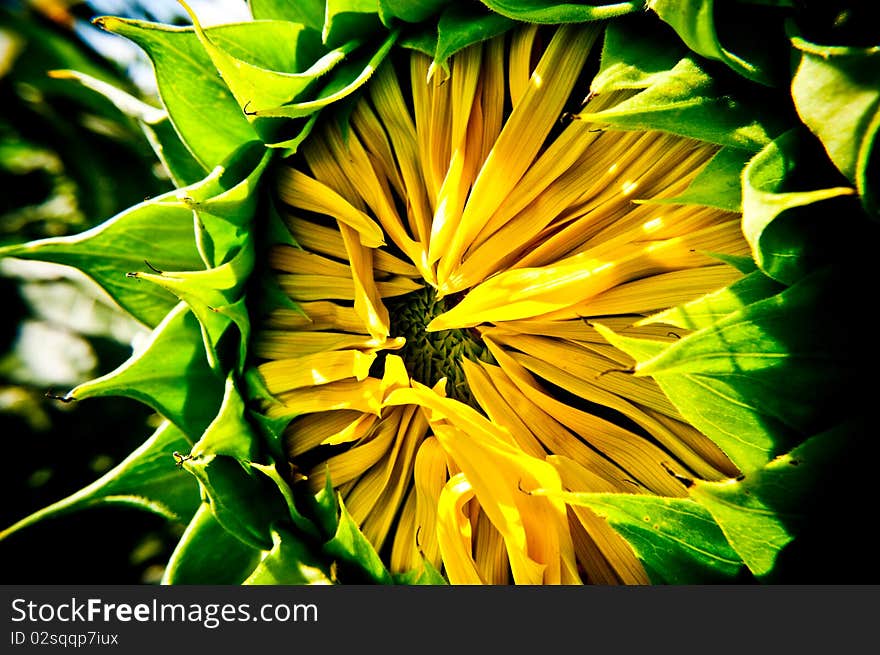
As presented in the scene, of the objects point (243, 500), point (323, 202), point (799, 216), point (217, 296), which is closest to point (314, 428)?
point (243, 500)

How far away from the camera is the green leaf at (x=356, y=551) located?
142 cm

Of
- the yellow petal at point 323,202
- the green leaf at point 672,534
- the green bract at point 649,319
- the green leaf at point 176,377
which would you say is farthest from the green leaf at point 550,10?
the green leaf at point 176,377

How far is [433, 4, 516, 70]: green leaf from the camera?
1.32m

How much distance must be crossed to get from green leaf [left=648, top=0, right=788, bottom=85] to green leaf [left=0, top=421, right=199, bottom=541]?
3.88 ft

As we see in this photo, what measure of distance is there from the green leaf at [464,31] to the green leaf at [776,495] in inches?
31.1

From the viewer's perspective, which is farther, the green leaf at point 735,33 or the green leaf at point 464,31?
the green leaf at point 464,31

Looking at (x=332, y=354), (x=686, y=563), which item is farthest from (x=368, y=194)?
(x=686, y=563)

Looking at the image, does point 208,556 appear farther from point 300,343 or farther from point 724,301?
point 724,301

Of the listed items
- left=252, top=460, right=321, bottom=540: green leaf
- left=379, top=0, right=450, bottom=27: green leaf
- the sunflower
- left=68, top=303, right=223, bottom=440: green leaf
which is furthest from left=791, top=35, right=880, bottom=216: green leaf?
left=68, top=303, right=223, bottom=440: green leaf

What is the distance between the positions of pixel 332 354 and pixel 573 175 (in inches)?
21.8

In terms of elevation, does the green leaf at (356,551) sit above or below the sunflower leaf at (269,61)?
below

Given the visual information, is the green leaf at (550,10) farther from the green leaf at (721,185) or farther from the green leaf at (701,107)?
the green leaf at (721,185)

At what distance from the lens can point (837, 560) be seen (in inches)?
43.4

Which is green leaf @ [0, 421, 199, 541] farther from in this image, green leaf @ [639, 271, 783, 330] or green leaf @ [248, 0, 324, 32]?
green leaf @ [639, 271, 783, 330]
